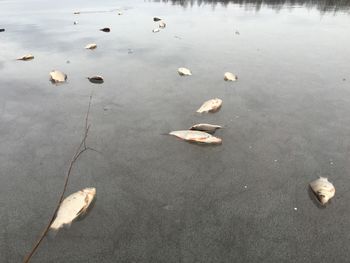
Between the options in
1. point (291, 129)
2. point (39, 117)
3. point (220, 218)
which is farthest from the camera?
point (39, 117)

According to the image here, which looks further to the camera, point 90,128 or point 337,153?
point 90,128

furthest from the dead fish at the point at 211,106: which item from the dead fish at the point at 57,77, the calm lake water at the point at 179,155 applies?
the dead fish at the point at 57,77

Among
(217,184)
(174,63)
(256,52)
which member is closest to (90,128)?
(217,184)

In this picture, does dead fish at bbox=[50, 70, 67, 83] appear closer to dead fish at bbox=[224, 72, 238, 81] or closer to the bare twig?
the bare twig

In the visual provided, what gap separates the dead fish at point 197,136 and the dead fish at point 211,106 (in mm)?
589

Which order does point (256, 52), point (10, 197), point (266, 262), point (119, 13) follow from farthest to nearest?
1. point (119, 13)
2. point (256, 52)
3. point (10, 197)
4. point (266, 262)

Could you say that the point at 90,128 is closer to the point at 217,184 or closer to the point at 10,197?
the point at 10,197

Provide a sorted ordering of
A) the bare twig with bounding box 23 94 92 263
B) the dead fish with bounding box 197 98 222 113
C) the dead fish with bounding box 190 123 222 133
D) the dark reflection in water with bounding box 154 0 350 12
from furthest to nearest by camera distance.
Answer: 1. the dark reflection in water with bounding box 154 0 350 12
2. the dead fish with bounding box 197 98 222 113
3. the dead fish with bounding box 190 123 222 133
4. the bare twig with bounding box 23 94 92 263

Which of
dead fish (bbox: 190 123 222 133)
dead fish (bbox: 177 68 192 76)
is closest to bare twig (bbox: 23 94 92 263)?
dead fish (bbox: 190 123 222 133)

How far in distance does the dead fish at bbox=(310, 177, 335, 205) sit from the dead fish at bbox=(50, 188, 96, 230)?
6.41 feet

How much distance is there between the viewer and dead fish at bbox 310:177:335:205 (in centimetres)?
223

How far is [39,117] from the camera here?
3.54 m

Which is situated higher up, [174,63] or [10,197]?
[174,63]

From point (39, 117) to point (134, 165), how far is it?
172cm
